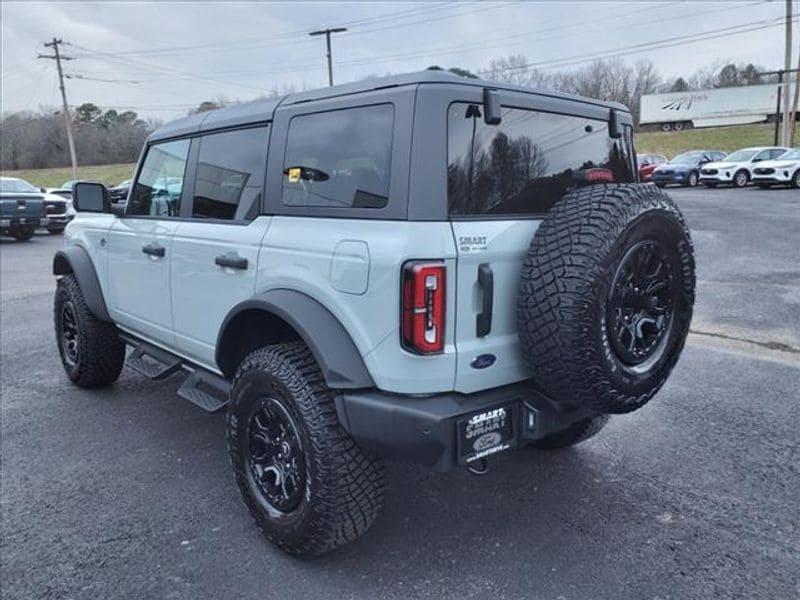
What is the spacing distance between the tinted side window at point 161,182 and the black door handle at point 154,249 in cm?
21

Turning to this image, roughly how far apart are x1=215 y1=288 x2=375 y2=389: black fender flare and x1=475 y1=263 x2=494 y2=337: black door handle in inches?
19.0

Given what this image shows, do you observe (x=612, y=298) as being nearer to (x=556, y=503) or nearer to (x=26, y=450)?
(x=556, y=503)

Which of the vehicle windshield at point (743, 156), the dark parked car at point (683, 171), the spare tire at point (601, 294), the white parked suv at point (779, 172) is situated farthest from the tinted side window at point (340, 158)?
the dark parked car at point (683, 171)

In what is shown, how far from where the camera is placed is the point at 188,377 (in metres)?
3.75

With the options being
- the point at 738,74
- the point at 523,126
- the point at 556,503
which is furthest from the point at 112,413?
the point at 738,74

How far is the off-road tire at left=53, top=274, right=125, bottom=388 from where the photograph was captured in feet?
15.6

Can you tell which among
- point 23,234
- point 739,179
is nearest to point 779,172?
point 739,179

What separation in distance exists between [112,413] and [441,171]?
343 centimetres

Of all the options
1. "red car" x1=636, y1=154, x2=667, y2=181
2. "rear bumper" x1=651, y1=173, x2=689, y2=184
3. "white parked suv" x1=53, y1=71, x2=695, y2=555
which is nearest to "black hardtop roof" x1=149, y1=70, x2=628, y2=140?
"white parked suv" x1=53, y1=71, x2=695, y2=555

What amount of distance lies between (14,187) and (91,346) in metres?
16.3

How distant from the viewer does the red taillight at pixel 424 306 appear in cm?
224

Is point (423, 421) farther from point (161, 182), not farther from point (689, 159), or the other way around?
point (689, 159)

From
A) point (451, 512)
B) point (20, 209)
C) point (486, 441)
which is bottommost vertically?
point (451, 512)

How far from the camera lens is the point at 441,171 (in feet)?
7.72
